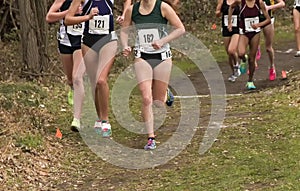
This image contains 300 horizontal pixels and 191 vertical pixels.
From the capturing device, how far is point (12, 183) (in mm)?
6836

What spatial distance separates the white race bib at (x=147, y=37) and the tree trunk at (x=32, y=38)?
5131 mm

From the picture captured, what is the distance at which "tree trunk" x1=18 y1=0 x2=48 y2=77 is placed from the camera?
13125mm

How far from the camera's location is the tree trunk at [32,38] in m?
13.1

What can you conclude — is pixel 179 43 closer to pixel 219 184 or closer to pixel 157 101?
pixel 157 101

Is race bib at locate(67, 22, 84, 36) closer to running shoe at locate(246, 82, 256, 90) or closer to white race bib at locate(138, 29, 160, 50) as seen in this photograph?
white race bib at locate(138, 29, 160, 50)

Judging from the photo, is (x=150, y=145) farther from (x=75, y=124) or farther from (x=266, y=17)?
(x=266, y=17)

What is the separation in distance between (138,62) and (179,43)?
12353mm

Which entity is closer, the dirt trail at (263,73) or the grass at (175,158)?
the grass at (175,158)

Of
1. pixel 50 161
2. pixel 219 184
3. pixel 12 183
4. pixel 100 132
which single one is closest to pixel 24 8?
pixel 100 132

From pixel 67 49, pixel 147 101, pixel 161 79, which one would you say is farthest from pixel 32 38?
pixel 147 101

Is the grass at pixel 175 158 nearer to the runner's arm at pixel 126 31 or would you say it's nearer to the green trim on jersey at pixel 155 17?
the runner's arm at pixel 126 31

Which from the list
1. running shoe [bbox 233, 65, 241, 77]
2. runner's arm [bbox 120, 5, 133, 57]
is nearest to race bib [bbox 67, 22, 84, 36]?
Result: runner's arm [bbox 120, 5, 133, 57]

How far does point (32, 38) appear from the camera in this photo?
13.2 m

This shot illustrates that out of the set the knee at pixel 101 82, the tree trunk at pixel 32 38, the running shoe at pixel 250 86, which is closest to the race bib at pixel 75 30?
the knee at pixel 101 82
